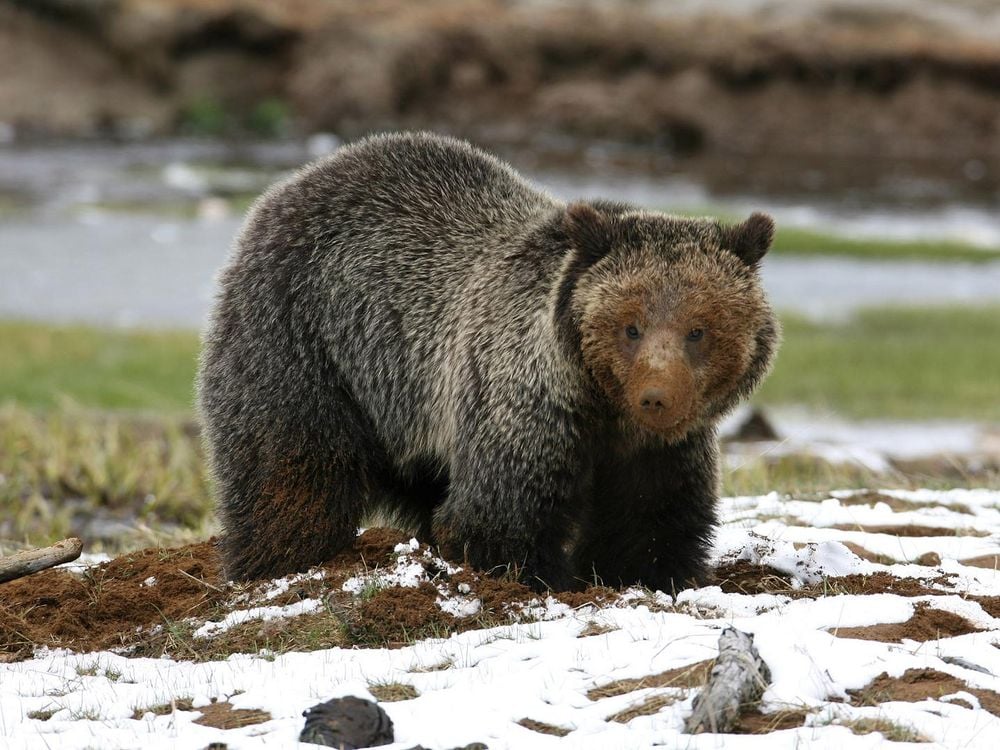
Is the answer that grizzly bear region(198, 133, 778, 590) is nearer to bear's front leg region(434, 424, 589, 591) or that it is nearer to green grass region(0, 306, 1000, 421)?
bear's front leg region(434, 424, 589, 591)

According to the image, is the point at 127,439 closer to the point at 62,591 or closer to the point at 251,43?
the point at 62,591

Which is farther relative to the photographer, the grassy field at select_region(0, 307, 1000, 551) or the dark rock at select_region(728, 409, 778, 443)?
the dark rock at select_region(728, 409, 778, 443)

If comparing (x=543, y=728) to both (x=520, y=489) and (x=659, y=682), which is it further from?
(x=520, y=489)

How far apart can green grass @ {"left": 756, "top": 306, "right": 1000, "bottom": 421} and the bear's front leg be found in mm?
11172

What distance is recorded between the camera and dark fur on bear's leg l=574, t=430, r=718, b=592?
20.6ft

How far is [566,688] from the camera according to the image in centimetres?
494

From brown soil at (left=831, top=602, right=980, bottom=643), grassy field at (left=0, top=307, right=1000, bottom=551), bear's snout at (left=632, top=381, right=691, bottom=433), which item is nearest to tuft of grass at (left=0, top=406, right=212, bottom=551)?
grassy field at (left=0, top=307, right=1000, bottom=551)

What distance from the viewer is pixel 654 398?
5406mm

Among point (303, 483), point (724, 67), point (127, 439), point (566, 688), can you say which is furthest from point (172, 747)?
point (724, 67)

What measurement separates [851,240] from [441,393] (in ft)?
76.1

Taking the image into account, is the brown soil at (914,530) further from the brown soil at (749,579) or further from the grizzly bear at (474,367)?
the grizzly bear at (474,367)

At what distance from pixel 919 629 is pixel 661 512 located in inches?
51.4

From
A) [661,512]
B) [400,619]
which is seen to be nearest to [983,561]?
[661,512]

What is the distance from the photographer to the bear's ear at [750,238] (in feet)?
19.6
